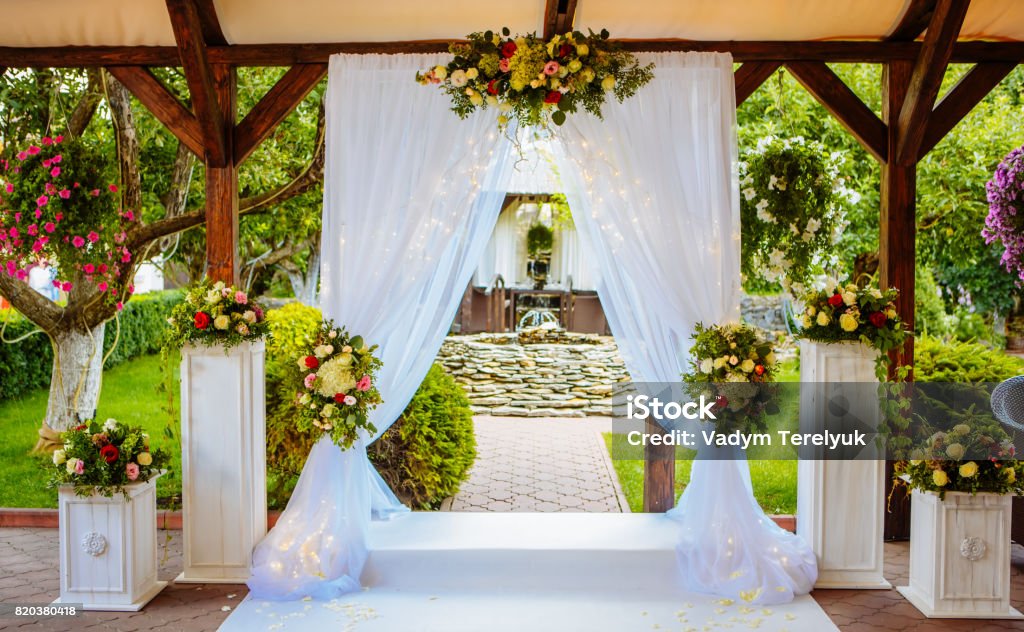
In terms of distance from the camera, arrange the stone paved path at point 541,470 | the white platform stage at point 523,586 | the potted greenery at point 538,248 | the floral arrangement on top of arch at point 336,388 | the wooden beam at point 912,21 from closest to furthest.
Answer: the white platform stage at point 523,586 → the floral arrangement on top of arch at point 336,388 → the wooden beam at point 912,21 → the stone paved path at point 541,470 → the potted greenery at point 538,248

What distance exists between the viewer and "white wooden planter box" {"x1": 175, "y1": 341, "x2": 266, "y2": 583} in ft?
13.8

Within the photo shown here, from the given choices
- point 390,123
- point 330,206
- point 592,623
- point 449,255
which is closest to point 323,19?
point 390,123

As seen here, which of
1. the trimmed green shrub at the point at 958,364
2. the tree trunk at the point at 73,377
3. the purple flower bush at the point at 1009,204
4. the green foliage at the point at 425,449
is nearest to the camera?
the purple flower bush at the point at 1009,204

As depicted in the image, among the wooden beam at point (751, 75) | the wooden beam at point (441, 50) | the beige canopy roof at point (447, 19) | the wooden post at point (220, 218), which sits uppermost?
the beige canopy roof at point (447, 19)

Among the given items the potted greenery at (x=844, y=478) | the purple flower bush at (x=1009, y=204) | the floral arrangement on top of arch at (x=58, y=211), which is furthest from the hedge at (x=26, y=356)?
the purple flower bush at (x=1009, y=204)

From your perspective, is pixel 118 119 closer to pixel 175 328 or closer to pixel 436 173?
pixel 175 328

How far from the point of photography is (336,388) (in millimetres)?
4082

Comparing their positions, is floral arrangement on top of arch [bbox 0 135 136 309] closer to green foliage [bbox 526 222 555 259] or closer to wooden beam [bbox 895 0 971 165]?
wooden beam [bbox 895 0 971 165]

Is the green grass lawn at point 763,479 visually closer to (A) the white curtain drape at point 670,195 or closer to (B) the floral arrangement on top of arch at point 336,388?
(A) the white curtain drape at point 670,195

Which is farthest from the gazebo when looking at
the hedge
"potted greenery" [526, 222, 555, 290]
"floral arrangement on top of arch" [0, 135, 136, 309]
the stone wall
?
"potted greenery" [526, 222, 555, 290]

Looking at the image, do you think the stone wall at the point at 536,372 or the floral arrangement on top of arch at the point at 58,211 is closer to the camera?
the floral arrangement on top of arch at the point at 58,211

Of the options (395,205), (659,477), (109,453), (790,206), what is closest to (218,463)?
(109,453)

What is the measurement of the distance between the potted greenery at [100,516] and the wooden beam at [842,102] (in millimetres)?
4028

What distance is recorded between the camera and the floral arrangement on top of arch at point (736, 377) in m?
4.12
